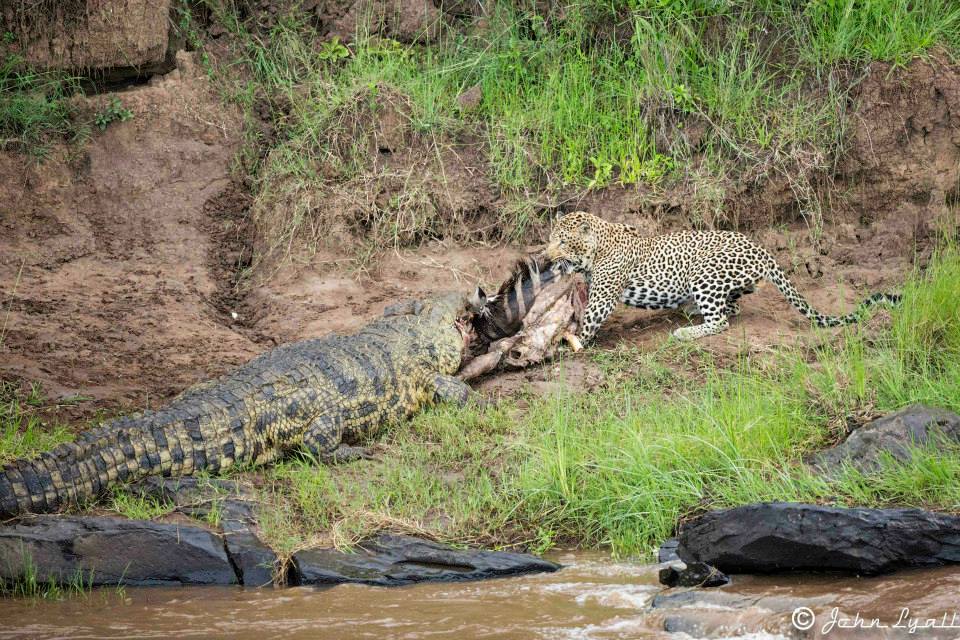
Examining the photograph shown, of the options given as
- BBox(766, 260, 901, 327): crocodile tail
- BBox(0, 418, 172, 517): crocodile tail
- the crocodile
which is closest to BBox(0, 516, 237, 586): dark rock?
BBox(0, 418, 172, 517): crocodile tail

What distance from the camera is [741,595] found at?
4551 millimetres

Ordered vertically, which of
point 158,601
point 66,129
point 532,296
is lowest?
point 158,601

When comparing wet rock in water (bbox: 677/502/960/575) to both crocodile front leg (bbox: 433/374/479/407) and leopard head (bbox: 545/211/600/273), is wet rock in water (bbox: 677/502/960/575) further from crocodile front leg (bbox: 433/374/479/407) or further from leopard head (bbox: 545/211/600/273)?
leopard head (bbox: 545/211/600/273)

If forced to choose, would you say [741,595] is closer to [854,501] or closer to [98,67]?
[854,501]

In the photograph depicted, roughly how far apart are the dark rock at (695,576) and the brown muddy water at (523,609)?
2.1 inches

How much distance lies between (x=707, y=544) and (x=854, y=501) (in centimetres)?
87

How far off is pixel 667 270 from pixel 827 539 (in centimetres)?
449

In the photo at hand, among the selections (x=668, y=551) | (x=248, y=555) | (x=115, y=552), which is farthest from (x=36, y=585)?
(x=668, y=551)

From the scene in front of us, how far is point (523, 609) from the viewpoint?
4.75 metres

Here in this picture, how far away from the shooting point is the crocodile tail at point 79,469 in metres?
5.60

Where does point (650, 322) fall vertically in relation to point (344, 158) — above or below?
below

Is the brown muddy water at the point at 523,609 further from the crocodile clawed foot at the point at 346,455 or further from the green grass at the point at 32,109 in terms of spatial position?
the green grass at the point at 32,109

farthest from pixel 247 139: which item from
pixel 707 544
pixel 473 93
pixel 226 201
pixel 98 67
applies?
pixel 707 544

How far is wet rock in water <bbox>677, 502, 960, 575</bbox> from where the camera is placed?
187 inches
